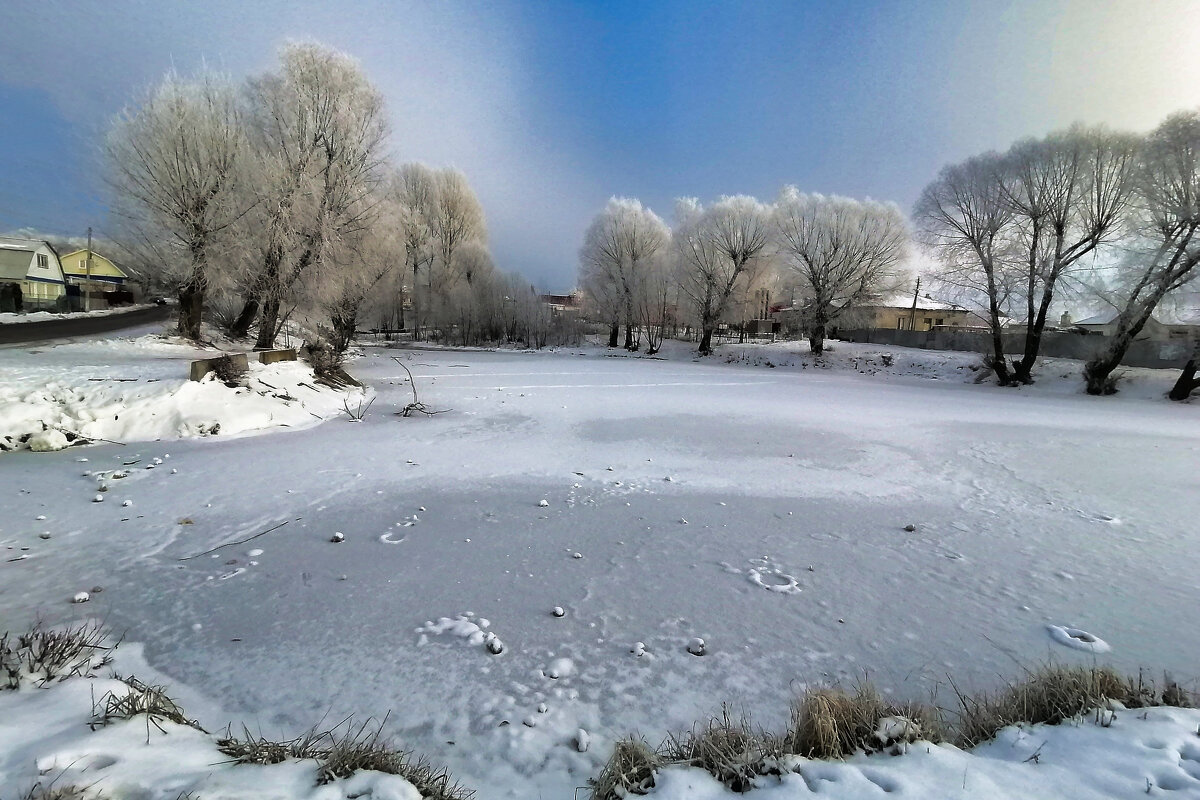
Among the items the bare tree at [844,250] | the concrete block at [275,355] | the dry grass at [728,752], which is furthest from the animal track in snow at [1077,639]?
the bare tree at [844,250]

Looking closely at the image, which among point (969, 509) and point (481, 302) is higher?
point (481, 302)

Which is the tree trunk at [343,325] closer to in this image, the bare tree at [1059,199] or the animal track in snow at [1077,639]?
the animal track in snow at [1077,639]

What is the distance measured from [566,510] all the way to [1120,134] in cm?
2882

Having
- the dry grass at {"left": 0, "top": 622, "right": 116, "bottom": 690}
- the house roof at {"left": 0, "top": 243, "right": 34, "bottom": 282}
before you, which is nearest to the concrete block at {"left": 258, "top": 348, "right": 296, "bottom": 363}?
the dry grass at {"left": 0, "top": 622, "right": 116, "bottom": 690}

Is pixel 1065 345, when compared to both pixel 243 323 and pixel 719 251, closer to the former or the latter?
pixel 719 251

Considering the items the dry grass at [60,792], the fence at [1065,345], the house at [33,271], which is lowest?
the dry grass at [60,792]

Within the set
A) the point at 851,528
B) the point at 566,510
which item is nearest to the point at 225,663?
the point at 566,510

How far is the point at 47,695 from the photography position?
230cm

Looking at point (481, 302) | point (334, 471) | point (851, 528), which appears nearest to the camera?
point (851, 528)

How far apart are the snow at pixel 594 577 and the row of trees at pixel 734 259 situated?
2783 centimetres

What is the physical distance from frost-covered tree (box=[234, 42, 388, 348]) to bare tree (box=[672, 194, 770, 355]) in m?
24.5

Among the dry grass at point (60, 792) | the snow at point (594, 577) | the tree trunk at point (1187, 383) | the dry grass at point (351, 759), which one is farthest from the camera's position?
the tree trunk at point (1187, 383)

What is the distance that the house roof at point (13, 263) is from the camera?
3956 centimetres

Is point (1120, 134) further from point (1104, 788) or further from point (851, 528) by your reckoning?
point (1104, 788)
